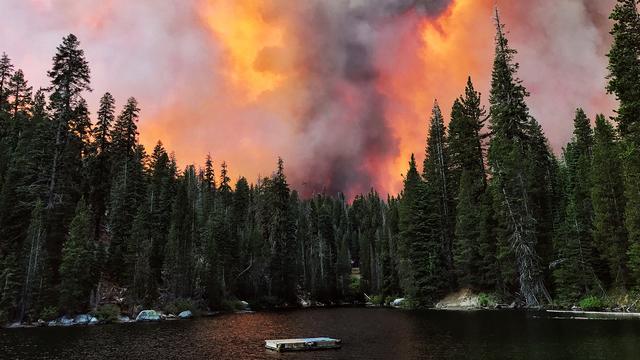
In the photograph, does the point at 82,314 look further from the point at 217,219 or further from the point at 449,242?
the point at 449,242

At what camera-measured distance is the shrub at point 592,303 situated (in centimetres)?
5141

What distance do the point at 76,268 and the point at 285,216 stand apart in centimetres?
5373

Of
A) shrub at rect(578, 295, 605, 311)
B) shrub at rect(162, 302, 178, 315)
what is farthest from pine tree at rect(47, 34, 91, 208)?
shrub at rect(578, 295, 605, 311)

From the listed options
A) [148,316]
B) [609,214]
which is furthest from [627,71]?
[148,316]

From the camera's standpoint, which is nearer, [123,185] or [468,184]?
[468,184]

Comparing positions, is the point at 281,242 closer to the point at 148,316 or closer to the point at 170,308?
the point at 170,308

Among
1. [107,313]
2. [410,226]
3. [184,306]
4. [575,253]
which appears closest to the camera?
[575,253]

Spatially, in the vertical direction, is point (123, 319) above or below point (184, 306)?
below

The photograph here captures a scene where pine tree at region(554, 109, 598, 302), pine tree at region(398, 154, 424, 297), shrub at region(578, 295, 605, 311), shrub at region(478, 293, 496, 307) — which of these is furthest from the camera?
pine tree at region(398, 154, 424, 297)

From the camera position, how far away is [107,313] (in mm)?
62531

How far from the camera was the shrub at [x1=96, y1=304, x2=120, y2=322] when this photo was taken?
61781 mm

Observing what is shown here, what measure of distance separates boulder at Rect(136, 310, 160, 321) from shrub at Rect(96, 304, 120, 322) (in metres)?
3.82

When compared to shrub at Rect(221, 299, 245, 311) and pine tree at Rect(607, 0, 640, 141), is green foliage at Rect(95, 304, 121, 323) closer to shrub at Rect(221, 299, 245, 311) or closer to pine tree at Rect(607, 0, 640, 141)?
shrub at Rect(221, 299, 245, 311)

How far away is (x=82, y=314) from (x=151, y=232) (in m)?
26.8
